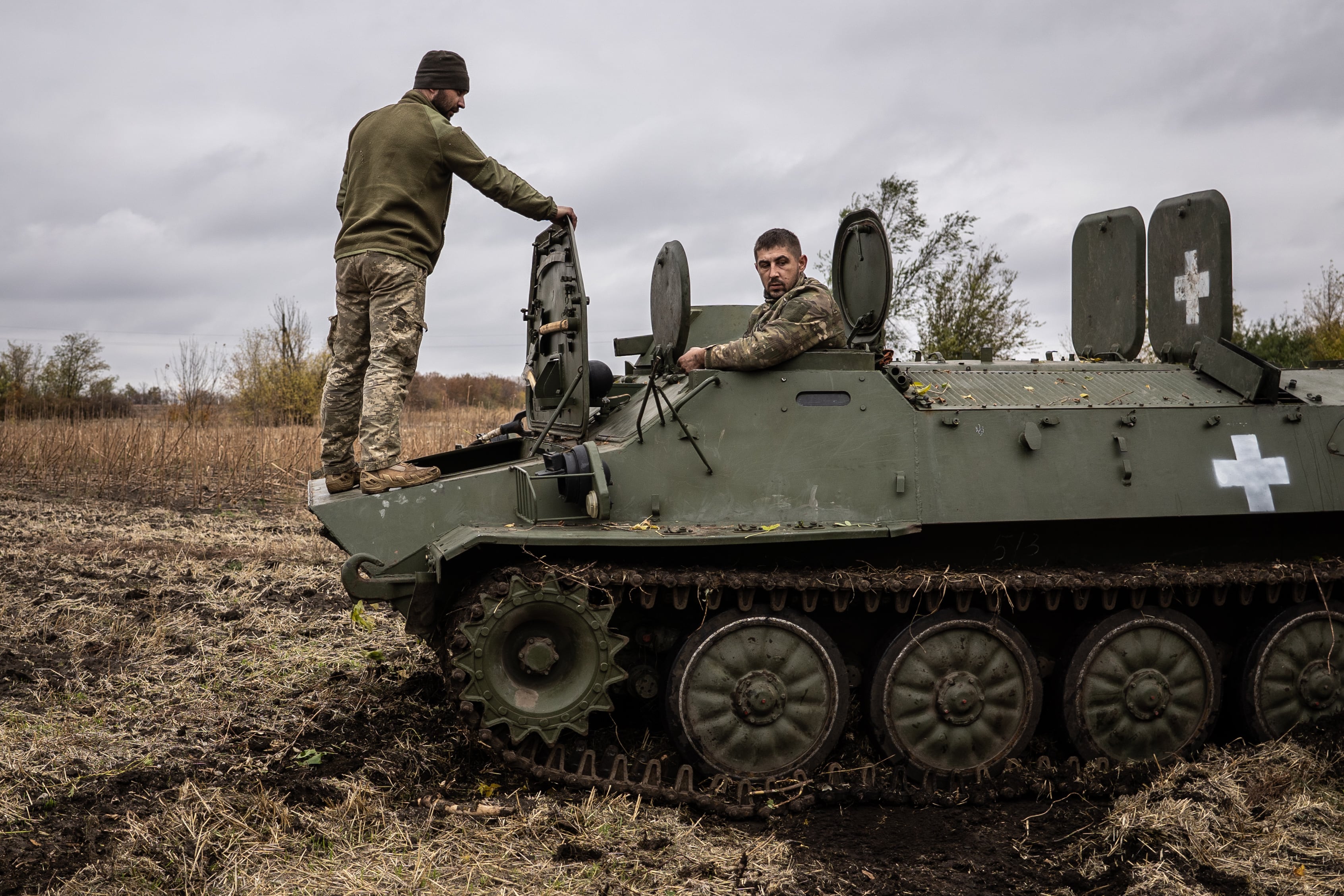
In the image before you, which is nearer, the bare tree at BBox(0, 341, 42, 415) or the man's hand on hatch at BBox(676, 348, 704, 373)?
the man's hand on hatch at BBox(676, 348, 704, 373)

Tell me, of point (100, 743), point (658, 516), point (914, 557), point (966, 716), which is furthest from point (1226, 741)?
point (100, 743)

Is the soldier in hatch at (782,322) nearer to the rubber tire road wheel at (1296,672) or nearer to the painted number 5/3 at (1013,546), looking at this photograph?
the painted number 5/3 at (1013,546)

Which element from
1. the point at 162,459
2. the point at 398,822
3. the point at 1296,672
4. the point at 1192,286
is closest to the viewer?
the point at 398,822

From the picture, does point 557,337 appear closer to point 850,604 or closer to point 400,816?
point 850,604

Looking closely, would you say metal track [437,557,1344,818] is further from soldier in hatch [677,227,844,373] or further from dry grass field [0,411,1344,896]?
soldier in hatch [677,227,844,373]

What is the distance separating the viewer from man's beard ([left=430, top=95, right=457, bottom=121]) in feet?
18.4

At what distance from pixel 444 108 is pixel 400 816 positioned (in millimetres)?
3545

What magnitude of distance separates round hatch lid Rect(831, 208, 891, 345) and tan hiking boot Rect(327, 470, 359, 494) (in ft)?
8.89

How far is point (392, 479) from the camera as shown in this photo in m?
5.00

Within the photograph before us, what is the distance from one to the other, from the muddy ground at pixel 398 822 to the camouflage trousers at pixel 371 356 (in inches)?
58.1

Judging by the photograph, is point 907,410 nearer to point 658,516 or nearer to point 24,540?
point 658,516

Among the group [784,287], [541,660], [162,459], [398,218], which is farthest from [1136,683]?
[162,459]

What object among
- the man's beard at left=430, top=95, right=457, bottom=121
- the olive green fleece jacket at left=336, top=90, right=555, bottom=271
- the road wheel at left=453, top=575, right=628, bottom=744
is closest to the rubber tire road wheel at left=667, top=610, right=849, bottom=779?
the road wheel at left=453, top=575, right=628, bottom=744

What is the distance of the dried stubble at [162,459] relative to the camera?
16281 millimetres
